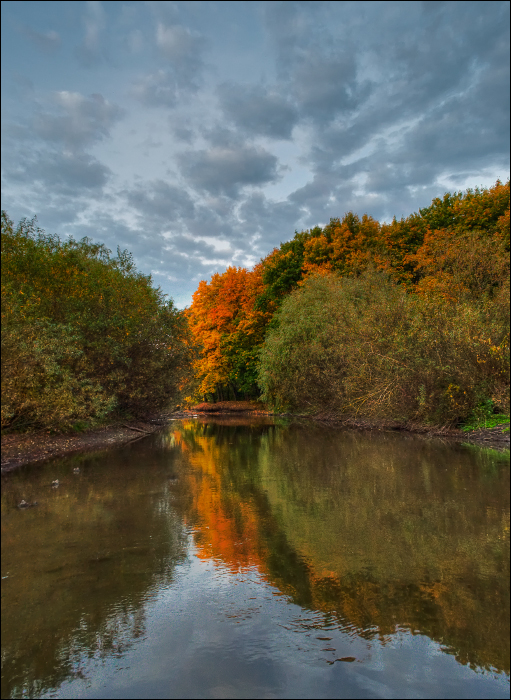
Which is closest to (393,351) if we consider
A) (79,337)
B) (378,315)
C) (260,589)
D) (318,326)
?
(378,315)

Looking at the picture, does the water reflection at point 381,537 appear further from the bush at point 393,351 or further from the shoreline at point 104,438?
the bush at point 393,351

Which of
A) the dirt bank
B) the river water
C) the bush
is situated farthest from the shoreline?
the river water

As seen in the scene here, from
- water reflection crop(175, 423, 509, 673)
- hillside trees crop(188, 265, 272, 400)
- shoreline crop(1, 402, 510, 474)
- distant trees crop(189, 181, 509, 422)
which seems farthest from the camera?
hillside trees crop(188, 265, 272, 400)

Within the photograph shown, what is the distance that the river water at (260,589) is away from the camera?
15.1ft

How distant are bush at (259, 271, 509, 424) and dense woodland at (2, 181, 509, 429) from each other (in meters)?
0.07

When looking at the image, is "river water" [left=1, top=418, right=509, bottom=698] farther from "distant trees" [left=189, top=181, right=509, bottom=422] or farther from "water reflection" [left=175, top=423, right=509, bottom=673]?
"distant trees" [left=189, top=181, right=509, bottom=422]

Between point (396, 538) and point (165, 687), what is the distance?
5.12 m

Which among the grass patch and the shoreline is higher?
the grass patch

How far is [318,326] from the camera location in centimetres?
3397

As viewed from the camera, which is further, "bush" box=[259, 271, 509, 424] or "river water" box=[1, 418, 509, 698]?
"bush" box=[259, 271, 509, 424]

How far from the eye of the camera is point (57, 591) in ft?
20.8

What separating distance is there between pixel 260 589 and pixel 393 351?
18.1 meters

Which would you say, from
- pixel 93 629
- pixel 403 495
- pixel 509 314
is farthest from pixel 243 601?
pixel 509 314

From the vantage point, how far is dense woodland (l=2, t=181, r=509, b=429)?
65.1ft
